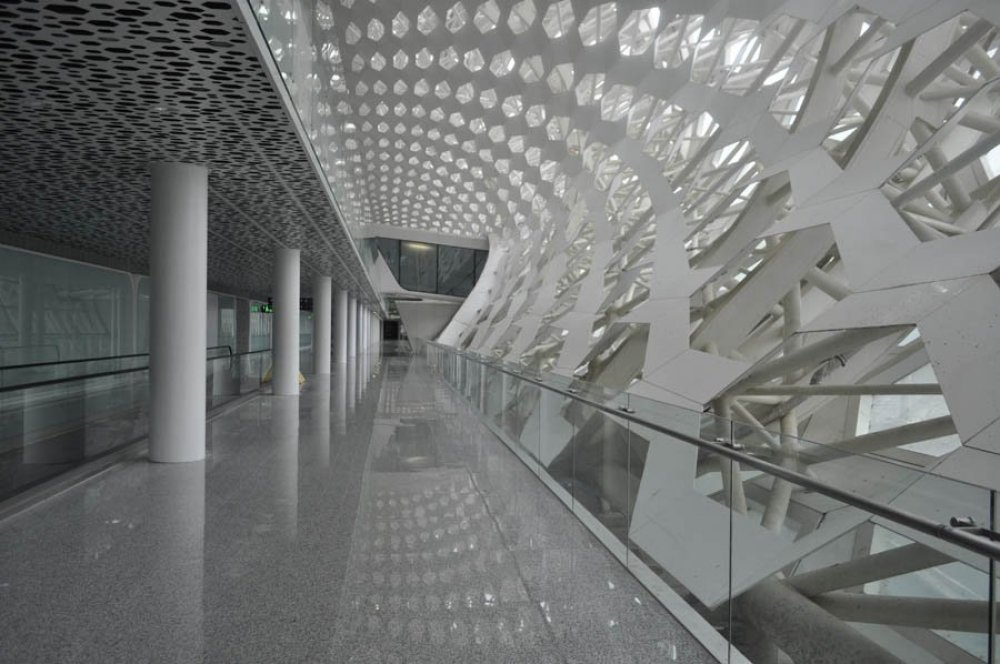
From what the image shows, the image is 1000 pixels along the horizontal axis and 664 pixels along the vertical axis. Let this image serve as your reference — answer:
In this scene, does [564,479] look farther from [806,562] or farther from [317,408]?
[317,408]

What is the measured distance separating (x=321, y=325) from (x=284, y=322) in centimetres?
613

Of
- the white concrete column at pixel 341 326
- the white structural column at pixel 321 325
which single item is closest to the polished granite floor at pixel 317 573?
the white structural column at pixel 321 325

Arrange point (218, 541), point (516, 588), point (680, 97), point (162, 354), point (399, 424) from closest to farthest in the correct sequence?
point (516, 588)
point (218, 541)
point (162, 354)
point (399, 424)
point (680, 97)

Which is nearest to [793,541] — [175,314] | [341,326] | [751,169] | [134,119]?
[134,119]

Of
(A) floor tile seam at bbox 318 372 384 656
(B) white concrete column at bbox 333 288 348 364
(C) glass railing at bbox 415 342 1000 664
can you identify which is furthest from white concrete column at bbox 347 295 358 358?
(C) glass railing at bbox 415 342 1000 664

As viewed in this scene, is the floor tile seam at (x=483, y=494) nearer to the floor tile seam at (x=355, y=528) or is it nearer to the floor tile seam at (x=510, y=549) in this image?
the floor tile seam at (x=510, y=549)

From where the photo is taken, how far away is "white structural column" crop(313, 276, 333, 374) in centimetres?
2134

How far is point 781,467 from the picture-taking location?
9.02ft

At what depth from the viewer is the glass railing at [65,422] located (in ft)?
19.0

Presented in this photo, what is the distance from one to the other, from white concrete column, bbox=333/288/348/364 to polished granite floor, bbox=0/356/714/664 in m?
21.7

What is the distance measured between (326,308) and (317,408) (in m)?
9.57

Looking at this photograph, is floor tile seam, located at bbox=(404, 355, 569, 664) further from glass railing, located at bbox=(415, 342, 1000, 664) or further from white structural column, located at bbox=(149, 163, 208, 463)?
white structural column, located at bbox=(149, 163, 208, 463)

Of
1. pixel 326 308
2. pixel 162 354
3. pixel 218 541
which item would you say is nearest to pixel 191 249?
pixel 162 354

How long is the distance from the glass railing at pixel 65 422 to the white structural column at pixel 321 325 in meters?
12.9
